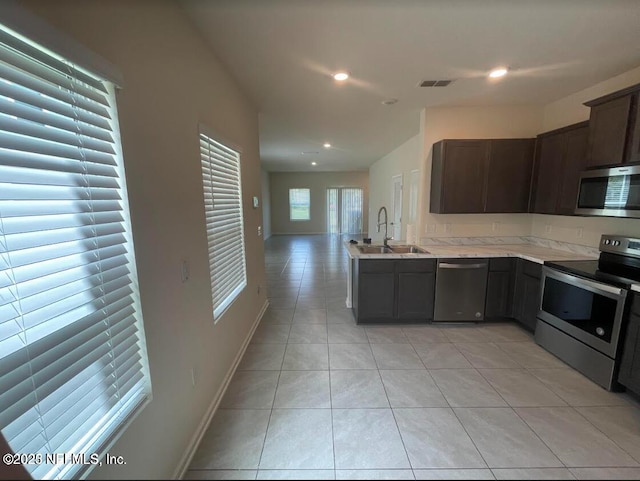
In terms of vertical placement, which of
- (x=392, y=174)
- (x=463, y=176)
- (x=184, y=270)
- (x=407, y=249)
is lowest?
(x=407, y=249)

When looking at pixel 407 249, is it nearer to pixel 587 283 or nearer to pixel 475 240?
pixel 475 240

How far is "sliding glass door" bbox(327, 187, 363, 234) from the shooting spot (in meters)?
10.9

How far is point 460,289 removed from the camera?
3098 millimetres

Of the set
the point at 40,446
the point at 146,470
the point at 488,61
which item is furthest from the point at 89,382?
the point at 488,61

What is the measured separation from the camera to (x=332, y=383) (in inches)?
84.7

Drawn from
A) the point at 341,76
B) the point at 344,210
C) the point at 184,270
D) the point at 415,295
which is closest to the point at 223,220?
the point at 184,270

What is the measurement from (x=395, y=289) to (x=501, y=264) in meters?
1.26

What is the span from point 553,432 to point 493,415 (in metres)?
0.33

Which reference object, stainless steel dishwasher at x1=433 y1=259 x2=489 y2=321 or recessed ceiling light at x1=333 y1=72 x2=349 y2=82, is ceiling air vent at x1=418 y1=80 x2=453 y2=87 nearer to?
recessed ceiling light at x1=333 y1=72 x2=349 y2=82

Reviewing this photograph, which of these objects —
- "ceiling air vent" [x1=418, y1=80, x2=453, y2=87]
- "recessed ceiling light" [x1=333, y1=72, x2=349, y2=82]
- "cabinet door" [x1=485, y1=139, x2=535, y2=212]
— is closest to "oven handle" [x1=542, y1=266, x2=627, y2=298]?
"cabinet door" [x1=485, y1=139, x2=535, y2=212]

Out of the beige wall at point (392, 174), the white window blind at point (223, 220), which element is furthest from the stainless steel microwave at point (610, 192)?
the white window blind at point (223, 220)

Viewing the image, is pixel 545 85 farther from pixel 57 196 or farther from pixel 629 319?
pixel 57 196

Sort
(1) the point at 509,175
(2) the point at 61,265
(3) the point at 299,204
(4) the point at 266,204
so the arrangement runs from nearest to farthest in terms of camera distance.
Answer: (2) the point at 61,265 → (1) the point at 509,175 → (4) the point at 266,204 → (3) the point at 299,204

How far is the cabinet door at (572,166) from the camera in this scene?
2.56 meters
